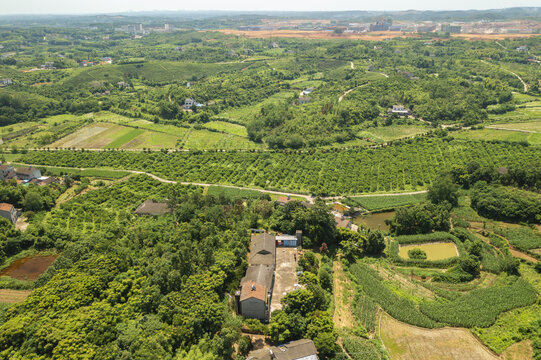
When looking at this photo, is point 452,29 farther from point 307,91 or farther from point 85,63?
point 85,63

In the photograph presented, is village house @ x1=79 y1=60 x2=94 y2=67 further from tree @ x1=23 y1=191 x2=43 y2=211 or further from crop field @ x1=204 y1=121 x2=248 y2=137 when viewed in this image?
tree @ x1=23 y1=191 x2=43 y2=211

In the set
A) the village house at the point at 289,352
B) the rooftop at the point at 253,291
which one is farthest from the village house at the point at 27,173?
the village house at the point at 289,352

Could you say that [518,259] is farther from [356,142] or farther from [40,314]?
[40,314]

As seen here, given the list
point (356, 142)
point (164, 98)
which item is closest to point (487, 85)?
point (356, 142)

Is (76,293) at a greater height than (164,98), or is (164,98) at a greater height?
(164,98)

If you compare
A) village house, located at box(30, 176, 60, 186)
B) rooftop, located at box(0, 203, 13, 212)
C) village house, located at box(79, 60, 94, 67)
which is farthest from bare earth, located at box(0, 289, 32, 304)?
village house, located at box(79, 60, 94, 67)

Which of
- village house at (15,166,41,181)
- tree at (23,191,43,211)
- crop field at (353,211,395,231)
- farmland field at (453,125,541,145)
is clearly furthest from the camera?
farmland field at (453,125,541,145)
